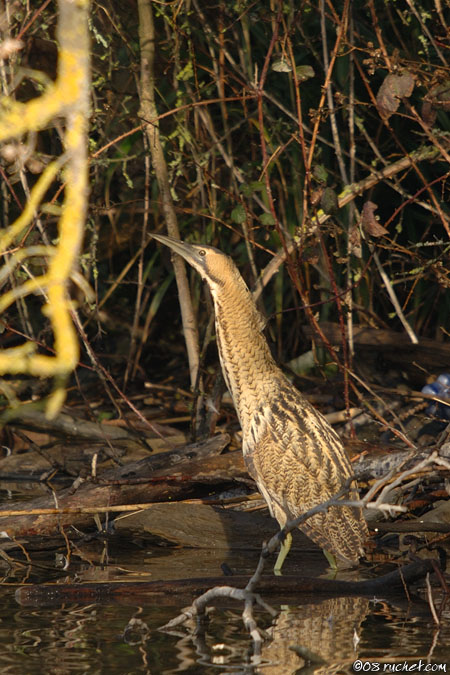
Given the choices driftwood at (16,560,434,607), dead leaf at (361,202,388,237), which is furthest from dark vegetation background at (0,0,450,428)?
driftwood at (16,560,434,607)

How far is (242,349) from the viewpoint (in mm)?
4320

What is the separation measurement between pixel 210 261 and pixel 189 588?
1.75 meters

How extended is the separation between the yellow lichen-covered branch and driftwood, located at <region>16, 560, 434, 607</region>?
6.54 feet

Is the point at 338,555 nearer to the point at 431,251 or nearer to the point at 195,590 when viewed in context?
the point at 195,590

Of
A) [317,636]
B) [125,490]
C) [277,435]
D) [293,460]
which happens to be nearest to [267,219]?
[277,435]

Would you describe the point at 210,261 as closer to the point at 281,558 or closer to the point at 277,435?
the point at 277,435

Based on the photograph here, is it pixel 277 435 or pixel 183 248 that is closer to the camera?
pixel 277 435

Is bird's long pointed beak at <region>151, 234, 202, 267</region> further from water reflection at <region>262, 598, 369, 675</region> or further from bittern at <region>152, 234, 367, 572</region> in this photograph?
water reflection at <region>262, 598, 369, 675</region>

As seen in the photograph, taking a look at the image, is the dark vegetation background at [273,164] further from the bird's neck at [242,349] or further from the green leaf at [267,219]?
the bird's neck at [242,349]

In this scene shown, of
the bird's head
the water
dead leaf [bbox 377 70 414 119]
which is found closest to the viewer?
the water

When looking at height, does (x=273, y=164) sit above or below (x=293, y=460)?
above

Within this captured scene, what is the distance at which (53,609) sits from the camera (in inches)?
117

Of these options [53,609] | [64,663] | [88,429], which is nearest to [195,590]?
[53,609]

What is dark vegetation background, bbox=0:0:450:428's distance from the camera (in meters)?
4.80
